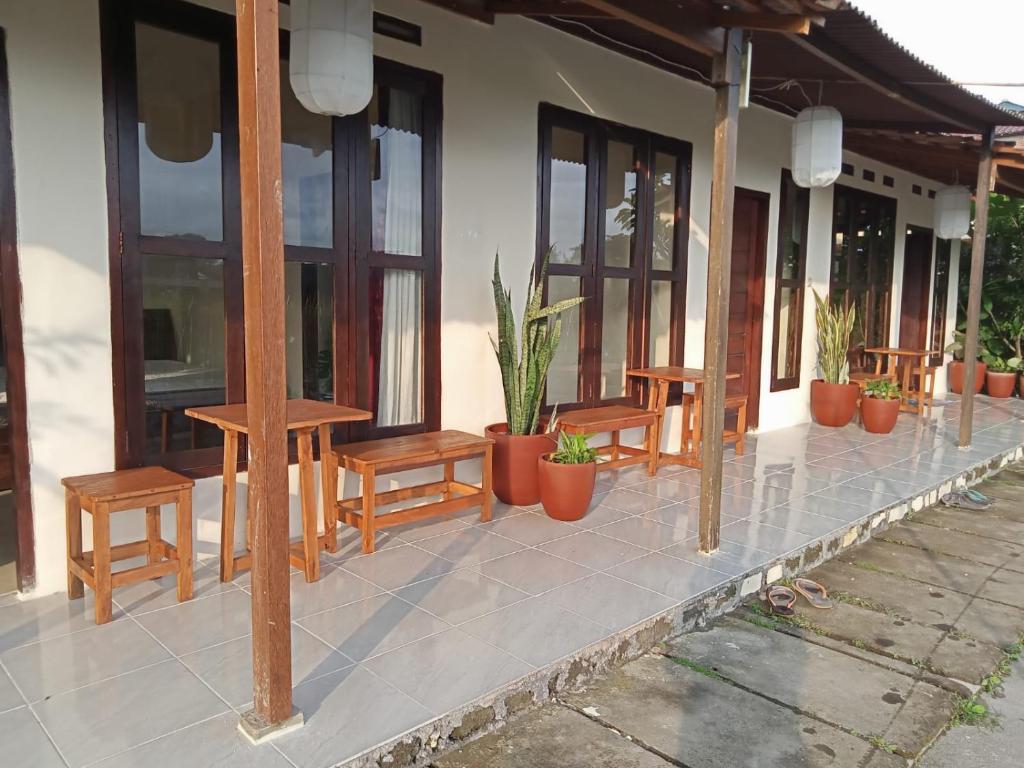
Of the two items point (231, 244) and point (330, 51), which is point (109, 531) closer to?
point (231, 244)

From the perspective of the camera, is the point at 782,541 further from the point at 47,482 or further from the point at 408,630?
the point at 47,482

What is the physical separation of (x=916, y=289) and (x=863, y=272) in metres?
1.70

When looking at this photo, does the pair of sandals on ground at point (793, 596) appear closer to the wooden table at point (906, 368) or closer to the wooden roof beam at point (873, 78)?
the wooden roof beam at point (873, 78)

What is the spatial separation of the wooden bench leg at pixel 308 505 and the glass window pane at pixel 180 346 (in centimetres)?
53

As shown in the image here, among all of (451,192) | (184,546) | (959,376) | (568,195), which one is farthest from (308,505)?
(959,376)

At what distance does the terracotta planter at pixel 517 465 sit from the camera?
166 inches

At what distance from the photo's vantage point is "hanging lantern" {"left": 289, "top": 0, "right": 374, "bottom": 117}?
3.06 meters

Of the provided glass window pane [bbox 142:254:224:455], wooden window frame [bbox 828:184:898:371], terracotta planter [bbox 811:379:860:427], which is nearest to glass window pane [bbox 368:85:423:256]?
glass window pane [bbox 142:254:224:455]

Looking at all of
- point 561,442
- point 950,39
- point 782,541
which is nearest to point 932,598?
point 782,541

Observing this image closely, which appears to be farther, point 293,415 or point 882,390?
point 882,390

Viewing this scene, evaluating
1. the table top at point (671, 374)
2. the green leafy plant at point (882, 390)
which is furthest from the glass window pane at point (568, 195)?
the green leafy plant at point (882, 390)

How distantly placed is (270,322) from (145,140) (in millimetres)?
1624

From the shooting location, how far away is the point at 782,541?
12.6 ft

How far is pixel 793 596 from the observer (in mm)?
3383
